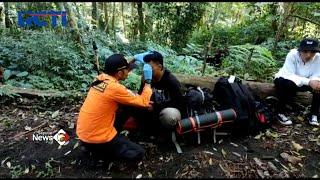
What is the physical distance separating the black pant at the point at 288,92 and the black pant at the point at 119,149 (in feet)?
9.10

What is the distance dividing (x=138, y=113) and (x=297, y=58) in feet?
9.33

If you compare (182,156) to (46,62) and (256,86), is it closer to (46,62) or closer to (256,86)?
(256,86)

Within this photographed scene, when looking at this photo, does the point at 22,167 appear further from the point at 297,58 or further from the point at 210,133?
the point at 297,58

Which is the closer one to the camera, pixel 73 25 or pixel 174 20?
pixel 73 25

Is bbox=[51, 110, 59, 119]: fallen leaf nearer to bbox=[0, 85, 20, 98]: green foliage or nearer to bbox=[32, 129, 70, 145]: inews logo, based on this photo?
bbox=[32, 129, 70, 145]: inews logo

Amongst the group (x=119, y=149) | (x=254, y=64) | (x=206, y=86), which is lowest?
(x=119, y=149)

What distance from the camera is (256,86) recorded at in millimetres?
6266

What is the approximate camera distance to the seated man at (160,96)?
4.73m

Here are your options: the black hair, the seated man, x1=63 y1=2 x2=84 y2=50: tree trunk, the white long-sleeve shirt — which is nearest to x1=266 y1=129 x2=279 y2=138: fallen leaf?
the white long-sleeve shirt

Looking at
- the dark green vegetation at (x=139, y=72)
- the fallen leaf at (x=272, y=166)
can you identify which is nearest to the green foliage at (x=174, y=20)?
the dark green vegetation at (x=139, y=72)

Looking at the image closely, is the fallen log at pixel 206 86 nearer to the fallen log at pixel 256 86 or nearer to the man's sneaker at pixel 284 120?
the fallen log at pixel 256 86

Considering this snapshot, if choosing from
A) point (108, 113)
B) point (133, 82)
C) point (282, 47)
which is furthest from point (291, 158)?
point (282, 47)

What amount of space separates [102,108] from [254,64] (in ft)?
15.8

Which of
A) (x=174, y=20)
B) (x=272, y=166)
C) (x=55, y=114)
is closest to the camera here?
(x=272, y=166)
